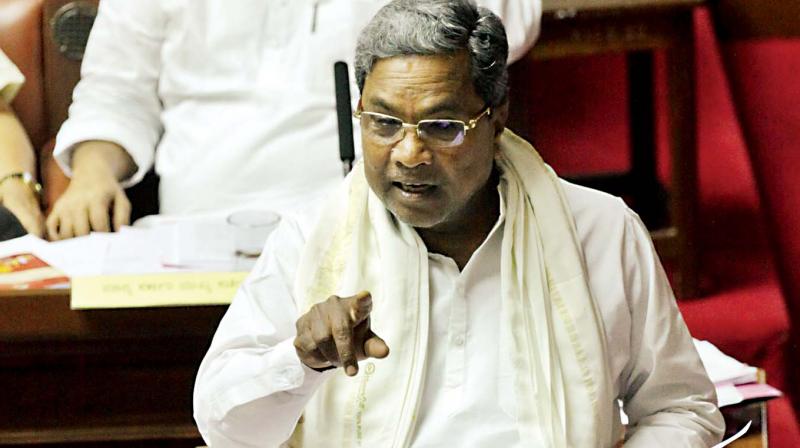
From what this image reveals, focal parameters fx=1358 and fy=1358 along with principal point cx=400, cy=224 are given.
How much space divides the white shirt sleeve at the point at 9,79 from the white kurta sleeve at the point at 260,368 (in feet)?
4.33

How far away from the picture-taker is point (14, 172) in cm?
279

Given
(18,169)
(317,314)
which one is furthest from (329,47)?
(317,314)

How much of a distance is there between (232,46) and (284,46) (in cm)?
11

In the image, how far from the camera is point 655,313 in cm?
178

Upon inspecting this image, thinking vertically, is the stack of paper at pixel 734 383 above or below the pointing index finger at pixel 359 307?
below

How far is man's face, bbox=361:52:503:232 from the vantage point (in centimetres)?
167

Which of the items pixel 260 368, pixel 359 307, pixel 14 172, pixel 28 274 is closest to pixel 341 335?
pixel 359 307

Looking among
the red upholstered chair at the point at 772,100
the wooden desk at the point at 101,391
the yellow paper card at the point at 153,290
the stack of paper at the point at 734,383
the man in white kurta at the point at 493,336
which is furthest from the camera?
the red upholstered chair at the point at 772,100

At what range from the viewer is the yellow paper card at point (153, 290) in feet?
7.29

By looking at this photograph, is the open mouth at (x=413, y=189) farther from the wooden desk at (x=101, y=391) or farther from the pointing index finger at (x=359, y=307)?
the wooden desk at (x=101, y=391)

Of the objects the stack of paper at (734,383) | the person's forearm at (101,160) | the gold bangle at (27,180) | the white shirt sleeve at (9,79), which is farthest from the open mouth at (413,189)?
the white shirt sleeve at (9,79)

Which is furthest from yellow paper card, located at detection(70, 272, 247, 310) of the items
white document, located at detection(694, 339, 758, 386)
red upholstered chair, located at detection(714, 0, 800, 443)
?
red upholstered chair, located at detection(714, 0, 800, 443)

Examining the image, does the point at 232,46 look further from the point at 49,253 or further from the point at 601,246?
the point at 601,246

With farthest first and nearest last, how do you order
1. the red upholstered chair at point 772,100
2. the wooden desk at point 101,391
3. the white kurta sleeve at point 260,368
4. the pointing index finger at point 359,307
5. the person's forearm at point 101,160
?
the red upholstered chair at point 772,100 < the person's forearm at point 101,160 < the wooden desk at point 101,391 < the white kurta sleeve at point 260,368 < the pointing index finger at point 359,307
